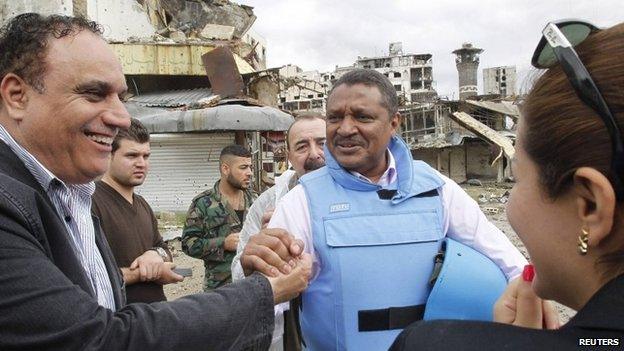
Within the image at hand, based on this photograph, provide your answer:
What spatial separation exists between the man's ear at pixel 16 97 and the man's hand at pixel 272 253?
94 centimetres

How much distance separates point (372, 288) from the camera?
1867mm

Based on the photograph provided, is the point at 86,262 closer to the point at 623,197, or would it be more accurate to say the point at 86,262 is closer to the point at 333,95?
the point at 333,95

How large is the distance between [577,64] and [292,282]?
117 cm

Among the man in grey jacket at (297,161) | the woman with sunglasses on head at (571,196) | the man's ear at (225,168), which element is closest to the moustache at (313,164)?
the man in grey jacket at (297,161)

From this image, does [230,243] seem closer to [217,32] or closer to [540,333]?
[540,333]

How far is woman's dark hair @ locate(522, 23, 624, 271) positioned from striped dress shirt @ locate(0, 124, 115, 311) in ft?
4.45

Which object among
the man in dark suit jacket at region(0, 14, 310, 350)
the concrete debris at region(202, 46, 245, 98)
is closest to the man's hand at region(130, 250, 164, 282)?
the man in dark suit jacket at region(0, 14, 310, 350)

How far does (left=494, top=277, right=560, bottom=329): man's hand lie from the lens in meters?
1.18

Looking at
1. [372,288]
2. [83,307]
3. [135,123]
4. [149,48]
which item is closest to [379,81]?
[372,288]

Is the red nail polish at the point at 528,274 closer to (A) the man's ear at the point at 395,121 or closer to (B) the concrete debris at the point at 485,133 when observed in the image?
(A) the man's ear at the point at 395,121

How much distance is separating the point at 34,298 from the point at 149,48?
15.9 m

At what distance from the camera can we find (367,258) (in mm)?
1883

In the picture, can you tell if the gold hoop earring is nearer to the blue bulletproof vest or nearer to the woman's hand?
the woman's hand

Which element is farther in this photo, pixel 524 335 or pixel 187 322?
pixel 187 322
